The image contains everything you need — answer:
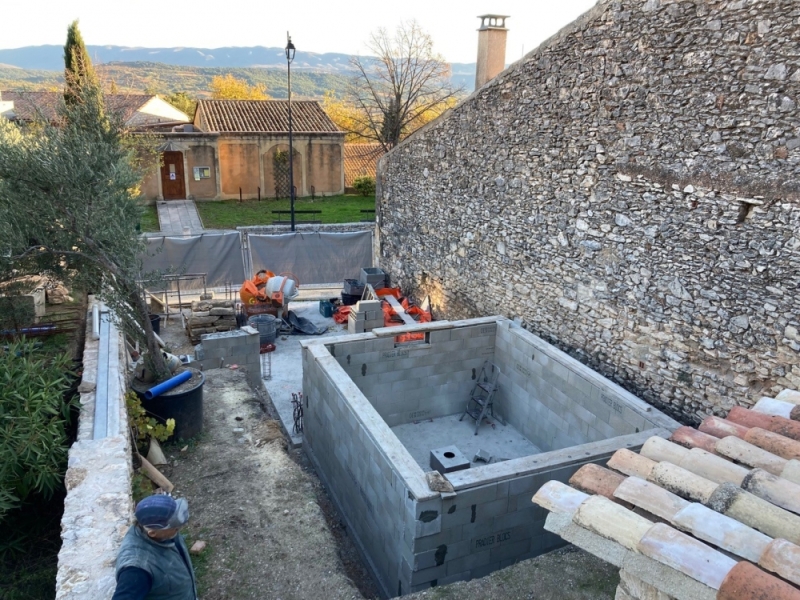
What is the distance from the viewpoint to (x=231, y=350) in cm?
1123

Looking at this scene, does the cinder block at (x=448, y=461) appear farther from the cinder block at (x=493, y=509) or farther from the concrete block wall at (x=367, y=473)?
the cinder block at (x=493, y=509)

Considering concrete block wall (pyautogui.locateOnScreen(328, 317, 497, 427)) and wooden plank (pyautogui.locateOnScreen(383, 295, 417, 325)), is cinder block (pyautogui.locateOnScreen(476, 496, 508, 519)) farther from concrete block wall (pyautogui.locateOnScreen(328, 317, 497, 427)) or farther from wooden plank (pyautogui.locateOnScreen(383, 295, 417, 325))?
wooden plank (pyautogui.locateOnScreen(383, 295, 417, 325))

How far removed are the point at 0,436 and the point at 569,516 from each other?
5.02m

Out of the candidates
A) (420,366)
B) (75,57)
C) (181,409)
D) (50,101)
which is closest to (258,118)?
(50,101)

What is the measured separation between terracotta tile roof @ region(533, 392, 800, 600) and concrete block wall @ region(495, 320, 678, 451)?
332 cm

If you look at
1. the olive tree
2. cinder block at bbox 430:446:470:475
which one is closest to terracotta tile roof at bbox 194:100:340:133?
the olive tree

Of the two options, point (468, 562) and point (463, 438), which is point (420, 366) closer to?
point (463, 438)

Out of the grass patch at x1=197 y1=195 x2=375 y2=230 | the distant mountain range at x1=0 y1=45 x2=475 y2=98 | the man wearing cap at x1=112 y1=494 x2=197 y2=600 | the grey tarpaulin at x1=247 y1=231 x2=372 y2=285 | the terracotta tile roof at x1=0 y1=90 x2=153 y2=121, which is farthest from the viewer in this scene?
the distant mountain range at x1=0 y1=45 x2=475 y2=98

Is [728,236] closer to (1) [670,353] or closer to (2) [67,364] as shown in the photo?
(1) [670,353]

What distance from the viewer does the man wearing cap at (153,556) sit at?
12.2 ft

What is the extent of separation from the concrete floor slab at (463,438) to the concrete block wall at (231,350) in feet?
10.5

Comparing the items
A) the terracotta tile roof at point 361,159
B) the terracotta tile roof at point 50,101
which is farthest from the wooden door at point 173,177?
the terracotta tile roof at point 361,159

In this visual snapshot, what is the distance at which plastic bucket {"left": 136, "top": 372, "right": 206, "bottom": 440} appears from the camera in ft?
26.5

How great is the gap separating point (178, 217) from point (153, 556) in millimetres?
22084
